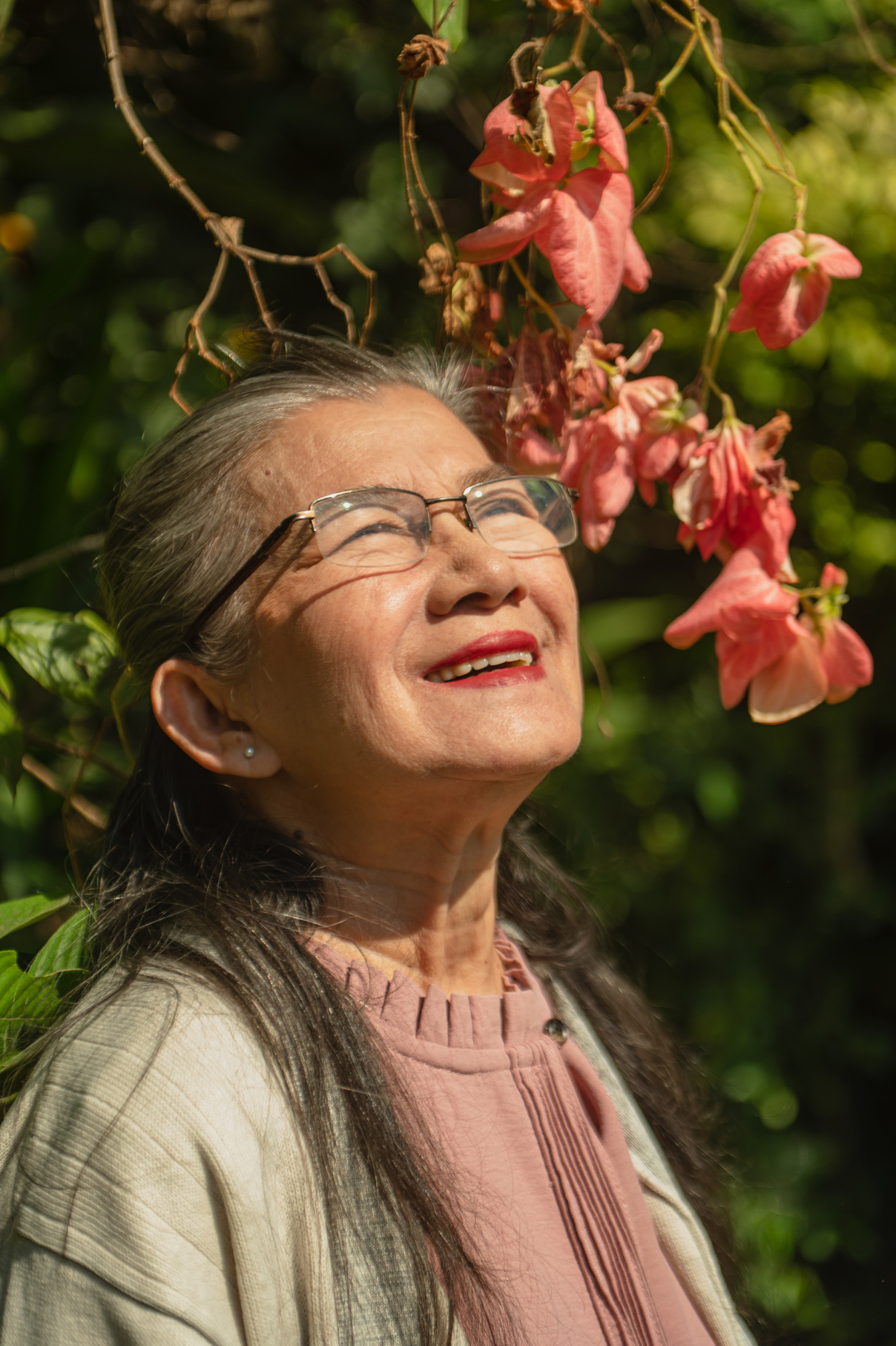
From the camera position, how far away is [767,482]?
49.6 inches

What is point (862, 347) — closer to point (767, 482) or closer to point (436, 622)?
point (767, 482)

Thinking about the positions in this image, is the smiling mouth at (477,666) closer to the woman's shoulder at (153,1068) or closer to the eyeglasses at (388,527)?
the eyeglasses at (388,527)

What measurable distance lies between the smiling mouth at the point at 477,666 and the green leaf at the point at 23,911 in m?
0.51

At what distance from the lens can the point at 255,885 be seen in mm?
1215

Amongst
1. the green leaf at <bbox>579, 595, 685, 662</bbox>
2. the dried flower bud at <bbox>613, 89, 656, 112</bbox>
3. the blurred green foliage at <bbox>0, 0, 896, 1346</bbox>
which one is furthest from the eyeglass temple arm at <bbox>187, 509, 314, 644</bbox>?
the green leaf at <bbox>579, 595, 685, 662</bbox>

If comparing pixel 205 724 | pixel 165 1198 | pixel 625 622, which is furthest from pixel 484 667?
pixel 625 622

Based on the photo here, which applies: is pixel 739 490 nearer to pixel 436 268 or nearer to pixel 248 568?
pixel 436 268

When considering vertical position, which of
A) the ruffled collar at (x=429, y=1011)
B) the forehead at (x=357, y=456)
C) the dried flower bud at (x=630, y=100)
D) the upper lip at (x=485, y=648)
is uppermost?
the dried flower bud at (x=630, y=100)

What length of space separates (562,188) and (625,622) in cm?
181

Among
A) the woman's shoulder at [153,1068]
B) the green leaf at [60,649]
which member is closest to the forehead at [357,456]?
the green leaf at [60,649]

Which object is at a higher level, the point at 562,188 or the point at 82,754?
the point at 562,188

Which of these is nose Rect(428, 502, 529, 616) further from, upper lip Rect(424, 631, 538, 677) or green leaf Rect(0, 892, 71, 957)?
green leaf Rect(0, 892, 71, 957)

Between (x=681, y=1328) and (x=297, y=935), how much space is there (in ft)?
2.16

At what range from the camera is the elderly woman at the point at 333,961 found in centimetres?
97
